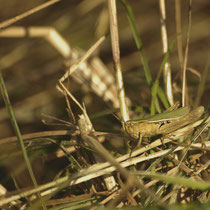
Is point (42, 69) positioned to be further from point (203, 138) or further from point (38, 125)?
point (203, 138)

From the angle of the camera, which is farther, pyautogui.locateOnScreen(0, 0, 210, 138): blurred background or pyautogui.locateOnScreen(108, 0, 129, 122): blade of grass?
pyautogui.locateOnScreen(0, 0, 210, 138): blurred background

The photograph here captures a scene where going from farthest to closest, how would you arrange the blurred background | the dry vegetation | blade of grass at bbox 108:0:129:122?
the blurred background, blade of grass at bbox 108:0:129:122, the dry vegetation

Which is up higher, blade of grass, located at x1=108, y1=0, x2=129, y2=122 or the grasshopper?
blade of grass, located at x1=108, y1=0, x2=129, y2=122

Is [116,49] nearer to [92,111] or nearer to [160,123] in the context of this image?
[160,123]

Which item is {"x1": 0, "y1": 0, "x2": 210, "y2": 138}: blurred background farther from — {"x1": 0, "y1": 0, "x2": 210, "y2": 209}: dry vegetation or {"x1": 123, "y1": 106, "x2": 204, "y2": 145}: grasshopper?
{"x1": 123, "y1": 106, "x2": 204, "y2": 145}: grasshopper

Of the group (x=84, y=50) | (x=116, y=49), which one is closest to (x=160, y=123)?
(x=116, y=49)

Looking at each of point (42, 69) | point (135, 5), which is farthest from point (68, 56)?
point (135, 5)

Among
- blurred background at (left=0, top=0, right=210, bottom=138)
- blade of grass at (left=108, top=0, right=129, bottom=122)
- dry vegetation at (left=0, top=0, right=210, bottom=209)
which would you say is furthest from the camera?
blurred background at (left=0, top=0, right=210, bottom=138)

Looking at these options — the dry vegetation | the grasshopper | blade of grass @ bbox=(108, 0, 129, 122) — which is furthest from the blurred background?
the grasshopper
